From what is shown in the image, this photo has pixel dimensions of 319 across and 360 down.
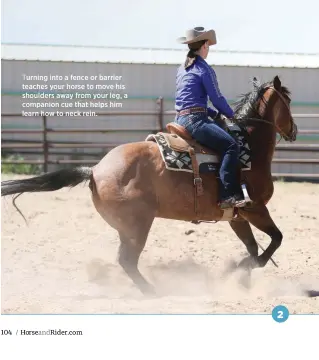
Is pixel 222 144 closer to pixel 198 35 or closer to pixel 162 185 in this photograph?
pixel 162 185

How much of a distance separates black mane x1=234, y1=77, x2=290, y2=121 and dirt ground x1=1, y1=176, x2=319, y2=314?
1.40m

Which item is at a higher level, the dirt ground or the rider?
the rider

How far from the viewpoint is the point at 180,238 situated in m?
8.26

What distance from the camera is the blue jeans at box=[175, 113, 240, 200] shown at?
19.8 ft

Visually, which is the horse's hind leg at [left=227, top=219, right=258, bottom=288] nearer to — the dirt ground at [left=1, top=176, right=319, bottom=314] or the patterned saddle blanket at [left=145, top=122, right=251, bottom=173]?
the dirt ground at [left=1, top=176, right=319, bottom=314]

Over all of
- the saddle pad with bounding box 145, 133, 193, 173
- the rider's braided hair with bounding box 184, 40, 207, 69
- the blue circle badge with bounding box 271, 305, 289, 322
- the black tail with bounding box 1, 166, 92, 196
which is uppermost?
the rider's braided hair with bounding box 184, 40, 207, 69

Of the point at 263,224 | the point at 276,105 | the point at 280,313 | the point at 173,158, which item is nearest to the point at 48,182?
the point at 173,158

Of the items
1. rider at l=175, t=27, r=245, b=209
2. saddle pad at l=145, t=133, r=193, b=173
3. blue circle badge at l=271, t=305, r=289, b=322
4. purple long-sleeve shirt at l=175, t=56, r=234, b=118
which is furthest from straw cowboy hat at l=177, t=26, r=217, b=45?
blue circle badge at l=271, t=305, r=289, b=322

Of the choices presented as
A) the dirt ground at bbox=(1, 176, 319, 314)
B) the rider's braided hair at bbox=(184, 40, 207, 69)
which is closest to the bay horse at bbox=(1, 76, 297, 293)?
the dirt ground at bbox=(1, 176, 319, 314)

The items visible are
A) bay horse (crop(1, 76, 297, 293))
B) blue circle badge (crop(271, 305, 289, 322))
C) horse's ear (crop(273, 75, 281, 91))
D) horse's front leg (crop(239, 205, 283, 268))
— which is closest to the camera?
blue circle badge (crop(271, 305, 289, 322))

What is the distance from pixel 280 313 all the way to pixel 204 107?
2.08m

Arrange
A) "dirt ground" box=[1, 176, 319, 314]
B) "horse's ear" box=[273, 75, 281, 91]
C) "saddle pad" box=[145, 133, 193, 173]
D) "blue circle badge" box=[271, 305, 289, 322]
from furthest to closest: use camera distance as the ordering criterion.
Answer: "horse's ear" box=[273, 75, 281, 91] < "saddle pad" box=[145, 133, 193, 173] < "dirt ground" box=[1, 176, 319, 314] < "blue circle badge" box=[271, 305, 289, 322]

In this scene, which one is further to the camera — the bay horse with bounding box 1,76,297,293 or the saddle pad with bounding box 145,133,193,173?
Result: the saddle pad with bounding box 145,133,193,173

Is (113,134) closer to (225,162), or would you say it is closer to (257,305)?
(225,162)
